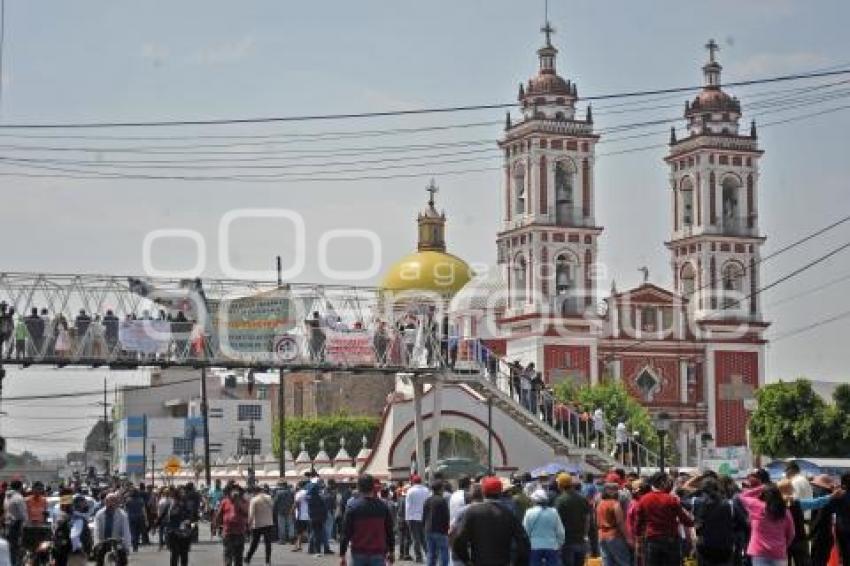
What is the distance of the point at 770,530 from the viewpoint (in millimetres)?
16406

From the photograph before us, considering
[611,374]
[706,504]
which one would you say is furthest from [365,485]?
[611,374]

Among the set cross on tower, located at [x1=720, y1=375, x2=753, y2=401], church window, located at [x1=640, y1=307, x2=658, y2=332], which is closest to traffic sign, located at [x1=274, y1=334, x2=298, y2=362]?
church window, located at [x1=640, y1=307, x2=658, y2=332]

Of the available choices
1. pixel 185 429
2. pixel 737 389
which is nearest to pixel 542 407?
pixel 737 389

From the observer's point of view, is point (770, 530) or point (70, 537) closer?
point (770, 530)

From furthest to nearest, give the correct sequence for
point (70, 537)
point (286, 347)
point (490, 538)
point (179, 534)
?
point (286, 347) < point (179, 534) < point (70, 537) < point (490, 538)

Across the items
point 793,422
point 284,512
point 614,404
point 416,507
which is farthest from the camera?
point 614,404

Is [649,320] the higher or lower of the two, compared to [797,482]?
higher

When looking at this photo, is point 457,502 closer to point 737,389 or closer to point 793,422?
point 793,422

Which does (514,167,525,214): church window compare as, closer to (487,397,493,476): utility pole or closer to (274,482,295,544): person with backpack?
(487,397,493,476): utility pole

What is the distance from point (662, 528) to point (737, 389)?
224 ft

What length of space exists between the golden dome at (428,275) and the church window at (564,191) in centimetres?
1525

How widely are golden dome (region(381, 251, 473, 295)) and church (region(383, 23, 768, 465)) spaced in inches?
362

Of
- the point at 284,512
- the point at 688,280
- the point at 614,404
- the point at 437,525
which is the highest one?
the point at 688,280

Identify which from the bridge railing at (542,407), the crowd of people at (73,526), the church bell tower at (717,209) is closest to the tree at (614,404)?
the church bell tower at (717,209)
